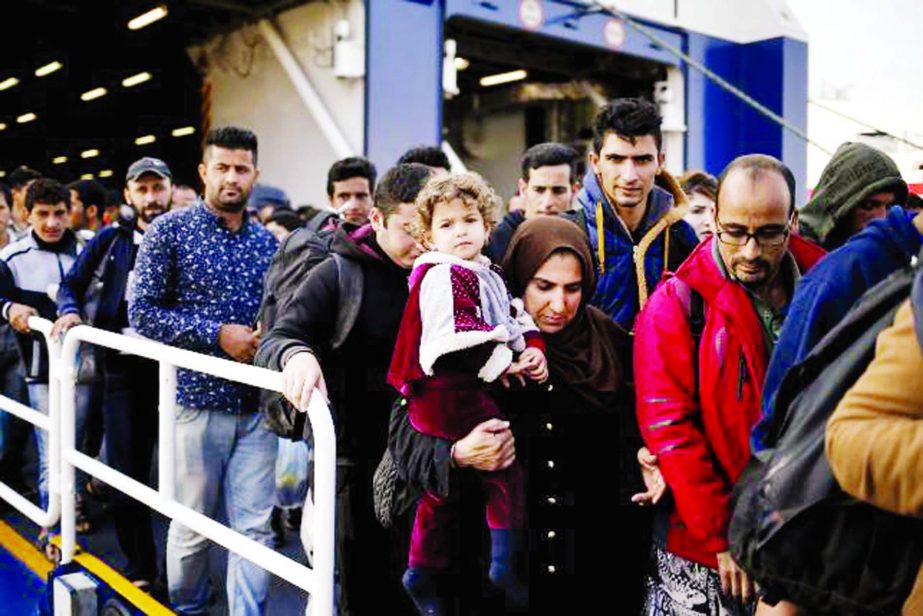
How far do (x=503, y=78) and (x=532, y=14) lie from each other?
4238mm

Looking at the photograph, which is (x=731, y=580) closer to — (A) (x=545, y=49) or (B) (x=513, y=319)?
(B) (x=513, y=319)

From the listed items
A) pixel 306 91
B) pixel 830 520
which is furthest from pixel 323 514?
pixel 306 91

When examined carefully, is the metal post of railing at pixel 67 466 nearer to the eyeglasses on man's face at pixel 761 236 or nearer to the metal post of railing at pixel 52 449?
the metal post of railing at pixel 52 449

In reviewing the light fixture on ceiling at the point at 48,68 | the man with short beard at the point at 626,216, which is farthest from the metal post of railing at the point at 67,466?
the light fixture on ceiling at the point at 48,68

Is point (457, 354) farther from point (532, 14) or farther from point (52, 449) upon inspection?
point (532, 14)

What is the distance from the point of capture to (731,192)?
1869 millimetres

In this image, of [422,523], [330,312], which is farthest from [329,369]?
[422,523]

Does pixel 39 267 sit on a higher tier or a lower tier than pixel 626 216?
lower

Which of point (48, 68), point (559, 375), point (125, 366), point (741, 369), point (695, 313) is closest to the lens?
point (741, 369)

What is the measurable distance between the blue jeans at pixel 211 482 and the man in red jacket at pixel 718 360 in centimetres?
176

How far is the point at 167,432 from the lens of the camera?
2.68 m

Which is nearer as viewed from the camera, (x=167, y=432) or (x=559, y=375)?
(x=559, y=375)

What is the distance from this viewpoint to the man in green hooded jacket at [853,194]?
2.23 metres

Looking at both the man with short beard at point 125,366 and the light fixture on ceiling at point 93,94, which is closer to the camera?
the man with short beard at point 125,366
